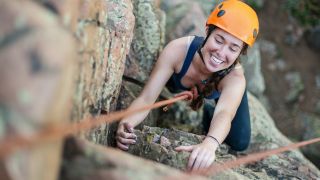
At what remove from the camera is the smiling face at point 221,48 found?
4.61 m

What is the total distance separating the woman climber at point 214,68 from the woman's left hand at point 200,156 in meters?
0.25

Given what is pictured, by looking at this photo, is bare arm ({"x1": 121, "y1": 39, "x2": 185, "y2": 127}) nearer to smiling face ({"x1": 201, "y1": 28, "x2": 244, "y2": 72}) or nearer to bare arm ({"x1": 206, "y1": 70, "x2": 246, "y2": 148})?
smiling face ({"x1": 201, "y1": 28, "x2": 244, "y2": 72})

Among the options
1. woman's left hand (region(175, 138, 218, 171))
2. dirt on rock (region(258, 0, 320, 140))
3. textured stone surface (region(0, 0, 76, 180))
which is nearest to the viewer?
A: textured stone surface (region(0, 0, 76, 180))

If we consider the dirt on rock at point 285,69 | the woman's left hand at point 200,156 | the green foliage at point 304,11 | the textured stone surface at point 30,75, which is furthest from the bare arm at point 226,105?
the green foliage at point 304,11

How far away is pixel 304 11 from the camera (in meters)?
12.0

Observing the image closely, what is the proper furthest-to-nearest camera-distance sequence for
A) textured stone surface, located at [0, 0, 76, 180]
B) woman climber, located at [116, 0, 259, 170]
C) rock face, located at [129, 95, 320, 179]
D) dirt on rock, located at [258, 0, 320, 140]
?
dirt on rock, located at [258, 0, 320, 140] < woman climber, located at [116, 0, 259, 170] < rock face, located at [129, 95, 320, 179] < textured stone surface, located at [0, 0, 76, 180]

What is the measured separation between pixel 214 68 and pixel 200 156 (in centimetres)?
125

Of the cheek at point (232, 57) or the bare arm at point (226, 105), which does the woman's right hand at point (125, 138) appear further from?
the cheek at point (232, 57)

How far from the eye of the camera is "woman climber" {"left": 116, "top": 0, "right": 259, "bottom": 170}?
14.6 ft

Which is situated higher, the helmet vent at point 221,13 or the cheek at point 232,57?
the helmet vent at point 221,13

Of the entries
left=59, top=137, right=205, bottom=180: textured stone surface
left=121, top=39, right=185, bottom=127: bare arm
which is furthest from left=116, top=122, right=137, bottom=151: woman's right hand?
left=59, top=137, right=205, bottom=180: textured stone surface

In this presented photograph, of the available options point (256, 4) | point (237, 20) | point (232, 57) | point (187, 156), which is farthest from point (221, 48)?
point (256, 4)

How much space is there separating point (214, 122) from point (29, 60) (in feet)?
8.73

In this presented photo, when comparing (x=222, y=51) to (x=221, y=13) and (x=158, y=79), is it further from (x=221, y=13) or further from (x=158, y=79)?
(x=158, y=79)
